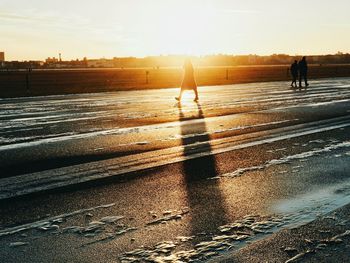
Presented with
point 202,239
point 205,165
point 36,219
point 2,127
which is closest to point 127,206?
point 36,219

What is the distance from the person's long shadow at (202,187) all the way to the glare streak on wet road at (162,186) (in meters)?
0.01

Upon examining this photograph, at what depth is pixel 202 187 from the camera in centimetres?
595

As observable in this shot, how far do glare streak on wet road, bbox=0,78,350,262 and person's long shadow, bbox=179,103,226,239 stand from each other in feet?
0.05

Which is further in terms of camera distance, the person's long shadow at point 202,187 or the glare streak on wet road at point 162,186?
the person's long shadow at point 202,187

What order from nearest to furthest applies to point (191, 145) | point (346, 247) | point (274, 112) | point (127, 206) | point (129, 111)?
point (346, 247) < point (127, 206) < point (191, 145) < point (274, 112) < point (129, 111)

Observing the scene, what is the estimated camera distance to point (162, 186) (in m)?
6.02

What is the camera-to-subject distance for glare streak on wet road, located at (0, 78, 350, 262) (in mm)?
4125

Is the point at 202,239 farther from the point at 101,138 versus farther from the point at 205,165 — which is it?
the point at 101,138

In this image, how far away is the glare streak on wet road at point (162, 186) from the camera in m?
4.12

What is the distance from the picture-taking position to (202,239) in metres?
4.15

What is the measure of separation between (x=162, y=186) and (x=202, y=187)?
0.50 meters

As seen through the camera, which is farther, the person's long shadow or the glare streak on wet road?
the person's long shadow

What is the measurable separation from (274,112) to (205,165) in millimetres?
8420

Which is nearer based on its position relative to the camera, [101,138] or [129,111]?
[101,138]
